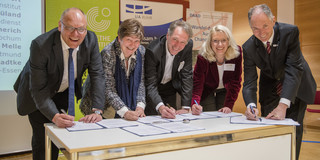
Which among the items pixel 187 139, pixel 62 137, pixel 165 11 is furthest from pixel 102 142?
pixel 165 11

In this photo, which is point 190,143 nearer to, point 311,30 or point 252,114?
point 252,114

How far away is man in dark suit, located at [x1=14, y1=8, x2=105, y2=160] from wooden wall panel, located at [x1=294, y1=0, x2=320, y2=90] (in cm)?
440

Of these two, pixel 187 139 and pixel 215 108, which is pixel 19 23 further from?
pixel 187 139

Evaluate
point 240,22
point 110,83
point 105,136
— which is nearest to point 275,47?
point 110,83

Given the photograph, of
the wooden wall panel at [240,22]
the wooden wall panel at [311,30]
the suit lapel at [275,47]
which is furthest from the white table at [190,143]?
the wooden wall panel at [240,22]

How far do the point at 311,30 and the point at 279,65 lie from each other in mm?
3563

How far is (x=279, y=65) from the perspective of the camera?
1953mm

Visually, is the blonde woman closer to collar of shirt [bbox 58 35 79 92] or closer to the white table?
Answer: the white table

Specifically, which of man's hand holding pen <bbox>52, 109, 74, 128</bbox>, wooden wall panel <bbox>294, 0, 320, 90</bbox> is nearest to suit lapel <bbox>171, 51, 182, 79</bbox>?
man's hand holding pen <bbox>52, 109, 74, 128</bbox>

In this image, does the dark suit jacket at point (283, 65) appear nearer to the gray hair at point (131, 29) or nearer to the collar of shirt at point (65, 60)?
the gray hair at point (131, 29)

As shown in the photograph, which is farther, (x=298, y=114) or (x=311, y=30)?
(x=311, y=30)

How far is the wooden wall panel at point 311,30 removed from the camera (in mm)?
4777

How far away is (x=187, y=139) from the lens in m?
1.30

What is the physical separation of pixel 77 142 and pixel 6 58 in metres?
2.42
